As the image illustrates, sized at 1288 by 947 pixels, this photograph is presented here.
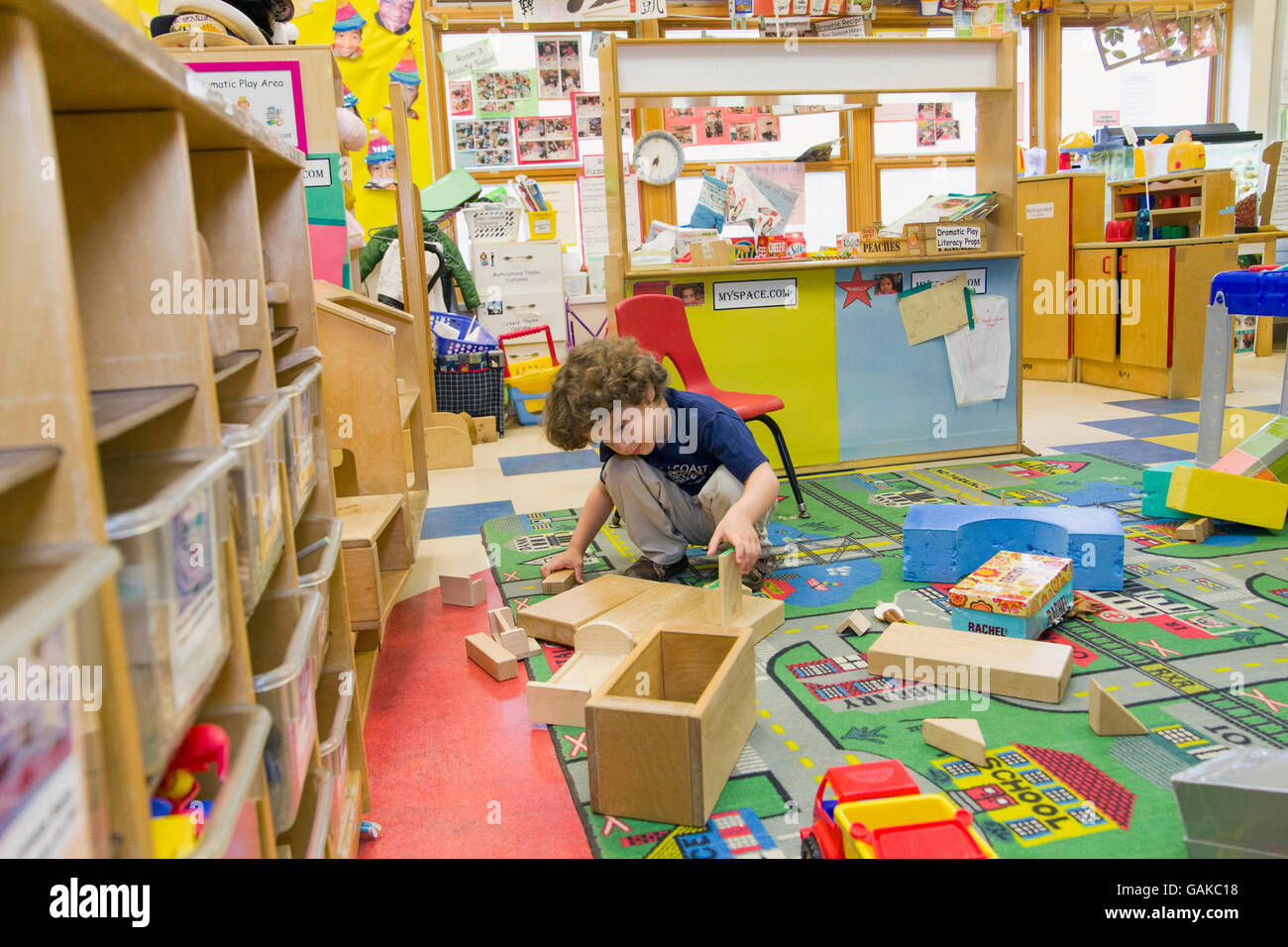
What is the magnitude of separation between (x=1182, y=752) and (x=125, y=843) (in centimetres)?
158

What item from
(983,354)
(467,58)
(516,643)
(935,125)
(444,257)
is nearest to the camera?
(516,643)

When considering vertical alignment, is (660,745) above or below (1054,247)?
below

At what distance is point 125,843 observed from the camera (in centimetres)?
65

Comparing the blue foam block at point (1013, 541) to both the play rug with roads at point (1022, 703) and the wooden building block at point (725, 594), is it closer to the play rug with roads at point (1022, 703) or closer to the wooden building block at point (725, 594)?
the play rug with roads at point (1022, 703)

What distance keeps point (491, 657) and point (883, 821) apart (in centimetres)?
111

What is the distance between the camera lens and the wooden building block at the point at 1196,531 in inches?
108

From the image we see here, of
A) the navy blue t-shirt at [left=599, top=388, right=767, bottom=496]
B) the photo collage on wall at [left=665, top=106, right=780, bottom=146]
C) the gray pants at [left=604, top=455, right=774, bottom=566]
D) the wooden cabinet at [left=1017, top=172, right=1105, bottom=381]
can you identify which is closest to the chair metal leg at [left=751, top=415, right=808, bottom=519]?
the gray pants at [left=604, top=455, right=774, bottom=566]

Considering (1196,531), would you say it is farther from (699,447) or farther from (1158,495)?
(699,447)

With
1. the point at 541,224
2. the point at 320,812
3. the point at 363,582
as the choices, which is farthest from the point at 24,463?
the point at 541,224

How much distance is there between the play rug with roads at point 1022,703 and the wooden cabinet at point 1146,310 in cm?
246

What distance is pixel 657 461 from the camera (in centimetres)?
261

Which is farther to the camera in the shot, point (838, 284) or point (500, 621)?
point (838, 284)

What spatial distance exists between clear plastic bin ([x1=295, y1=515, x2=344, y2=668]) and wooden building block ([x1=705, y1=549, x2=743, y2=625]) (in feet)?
2.74

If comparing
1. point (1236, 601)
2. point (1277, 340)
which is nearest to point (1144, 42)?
point (1277, 340)
